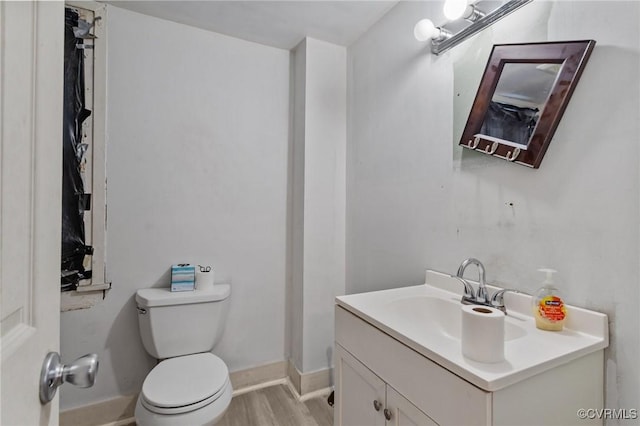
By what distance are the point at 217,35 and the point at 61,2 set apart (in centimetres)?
158

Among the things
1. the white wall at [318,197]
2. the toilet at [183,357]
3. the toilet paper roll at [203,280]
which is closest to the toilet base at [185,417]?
the toilet at [183,357]

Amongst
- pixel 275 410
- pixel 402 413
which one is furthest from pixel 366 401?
pixel 275 410

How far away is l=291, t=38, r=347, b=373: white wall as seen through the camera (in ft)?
6.38

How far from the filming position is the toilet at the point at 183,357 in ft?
4.02

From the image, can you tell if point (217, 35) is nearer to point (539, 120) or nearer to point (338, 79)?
point (338, 79)

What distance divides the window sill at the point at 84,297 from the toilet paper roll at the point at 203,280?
1.49 feet

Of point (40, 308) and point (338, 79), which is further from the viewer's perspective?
point (338, 79)

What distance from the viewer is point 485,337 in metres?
Answer: 0.69

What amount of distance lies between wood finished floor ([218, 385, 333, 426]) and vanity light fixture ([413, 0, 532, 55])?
6.44ft

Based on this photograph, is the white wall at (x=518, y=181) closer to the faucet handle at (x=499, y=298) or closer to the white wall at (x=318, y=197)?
the faucet handle at (x=499, y=298)

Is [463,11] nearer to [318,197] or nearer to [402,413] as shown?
[318,197]

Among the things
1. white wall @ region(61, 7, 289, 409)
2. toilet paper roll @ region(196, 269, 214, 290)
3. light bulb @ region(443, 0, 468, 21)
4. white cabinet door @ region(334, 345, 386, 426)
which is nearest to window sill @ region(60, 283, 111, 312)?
white wall @ region(61, 7, 289, 409)

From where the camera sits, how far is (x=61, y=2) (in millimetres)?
531

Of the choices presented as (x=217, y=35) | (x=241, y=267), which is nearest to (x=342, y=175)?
(x=241, y=267)
